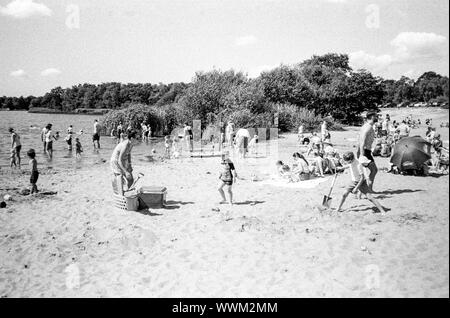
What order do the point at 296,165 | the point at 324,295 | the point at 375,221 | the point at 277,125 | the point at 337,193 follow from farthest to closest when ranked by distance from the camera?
the point at 277,125
the point at 296,165
the point at 337,193
the point at 375,221
the point at 324,295

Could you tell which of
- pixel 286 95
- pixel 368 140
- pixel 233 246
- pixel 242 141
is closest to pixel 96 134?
pixel 242 141

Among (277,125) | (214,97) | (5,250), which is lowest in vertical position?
(5,250)

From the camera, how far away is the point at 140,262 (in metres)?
6.08

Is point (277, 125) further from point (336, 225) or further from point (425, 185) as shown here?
point (336, 225)

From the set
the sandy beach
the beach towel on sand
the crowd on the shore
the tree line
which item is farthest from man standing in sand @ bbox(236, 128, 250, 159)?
the tree line

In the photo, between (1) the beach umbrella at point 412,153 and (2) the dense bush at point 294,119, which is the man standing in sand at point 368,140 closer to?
(1) the beach umbrella at point 412,153

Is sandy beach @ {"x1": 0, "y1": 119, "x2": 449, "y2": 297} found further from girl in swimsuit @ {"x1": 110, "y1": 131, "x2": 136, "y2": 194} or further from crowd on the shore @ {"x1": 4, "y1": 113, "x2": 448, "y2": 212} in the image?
girl in swimsuit @ {"x1": 110, "y1": 131, "x2": 136, "y2": 194}

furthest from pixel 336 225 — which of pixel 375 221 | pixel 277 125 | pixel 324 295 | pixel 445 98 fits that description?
pixel 277 125

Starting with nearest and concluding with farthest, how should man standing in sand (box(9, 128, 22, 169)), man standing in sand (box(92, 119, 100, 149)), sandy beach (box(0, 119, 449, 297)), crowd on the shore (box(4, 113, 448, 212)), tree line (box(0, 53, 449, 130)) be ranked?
1. sandy beach (box(0, 119, 449, 297))
2. crowd on the shore (box(4, 113, 448, 212))
3. man standing in sand (box(9, 128, 22, 169))
4. man standing in sand (box(92, 119, 100, 149))
5. tree line (box(0, 53, 449, 130))

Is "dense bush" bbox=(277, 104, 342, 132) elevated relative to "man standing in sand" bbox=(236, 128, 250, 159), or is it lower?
elevated

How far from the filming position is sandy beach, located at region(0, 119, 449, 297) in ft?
16.5

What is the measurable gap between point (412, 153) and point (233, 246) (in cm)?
758

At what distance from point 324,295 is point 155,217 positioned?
15.5ft

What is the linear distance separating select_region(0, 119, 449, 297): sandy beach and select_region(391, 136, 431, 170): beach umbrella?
0.66m
